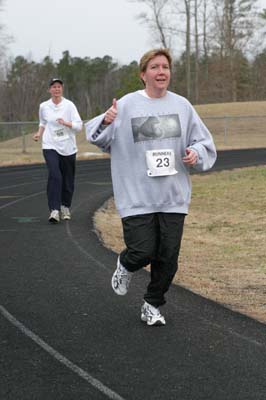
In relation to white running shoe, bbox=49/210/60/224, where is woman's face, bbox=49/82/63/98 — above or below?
above

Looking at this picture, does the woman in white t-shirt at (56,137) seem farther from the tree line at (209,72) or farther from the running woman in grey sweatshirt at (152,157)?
the tree line at (209,72)

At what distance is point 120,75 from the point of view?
100750 mm

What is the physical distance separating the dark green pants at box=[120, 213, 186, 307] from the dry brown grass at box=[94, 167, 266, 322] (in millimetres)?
881

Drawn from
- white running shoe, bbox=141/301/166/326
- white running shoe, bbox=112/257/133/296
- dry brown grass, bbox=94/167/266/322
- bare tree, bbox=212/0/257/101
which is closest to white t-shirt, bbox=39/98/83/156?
dry brown grass, bbox=94/167/266/322

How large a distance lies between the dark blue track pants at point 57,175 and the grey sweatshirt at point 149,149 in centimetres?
499

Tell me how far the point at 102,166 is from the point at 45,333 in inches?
725

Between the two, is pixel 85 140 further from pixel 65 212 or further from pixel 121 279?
pixel 121 279

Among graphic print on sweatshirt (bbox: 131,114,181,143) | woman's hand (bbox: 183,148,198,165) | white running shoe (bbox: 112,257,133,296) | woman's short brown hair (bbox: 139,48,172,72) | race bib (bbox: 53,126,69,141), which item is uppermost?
woman's short brown hair (bbox: 139,48,172,72)

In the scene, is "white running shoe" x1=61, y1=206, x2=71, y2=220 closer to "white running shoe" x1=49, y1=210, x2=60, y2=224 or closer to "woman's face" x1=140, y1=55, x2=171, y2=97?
"white running shoe" x1=49, y1=210, x2=60, y2=224

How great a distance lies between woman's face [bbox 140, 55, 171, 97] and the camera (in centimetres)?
501

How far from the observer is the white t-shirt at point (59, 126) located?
10039mm

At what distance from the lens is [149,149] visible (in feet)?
16.5

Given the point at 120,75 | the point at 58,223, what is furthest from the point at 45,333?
the point at 120,75

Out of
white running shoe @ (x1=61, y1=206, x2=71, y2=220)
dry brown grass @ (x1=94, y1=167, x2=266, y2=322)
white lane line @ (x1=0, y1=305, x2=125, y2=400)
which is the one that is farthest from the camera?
white running shoe @ (x1=61, y1=206, x2=71, y2=220)
